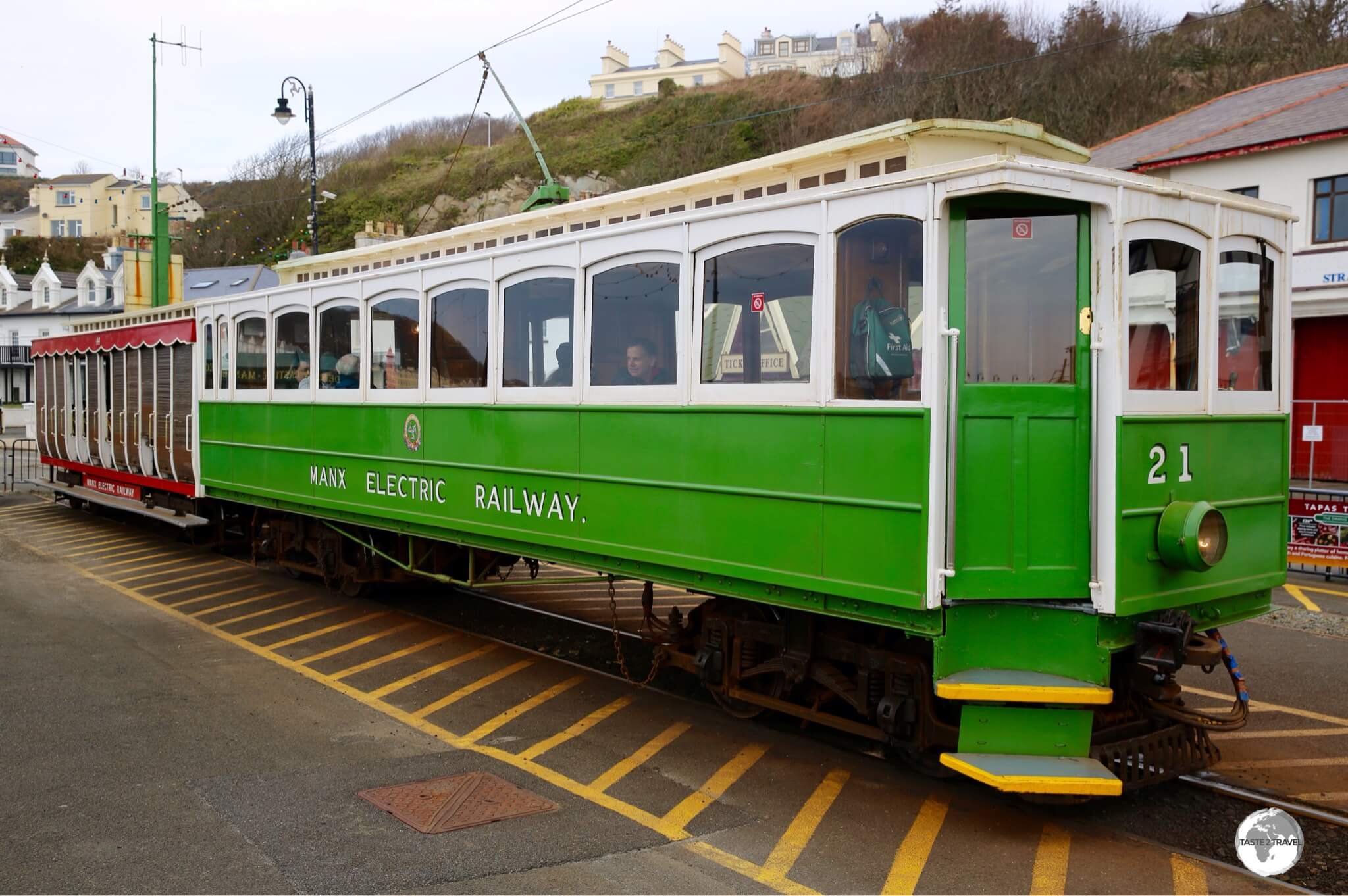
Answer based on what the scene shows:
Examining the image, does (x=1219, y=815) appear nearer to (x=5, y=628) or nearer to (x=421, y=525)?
(x=421, y=525)

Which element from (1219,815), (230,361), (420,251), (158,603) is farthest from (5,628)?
(1219,815)

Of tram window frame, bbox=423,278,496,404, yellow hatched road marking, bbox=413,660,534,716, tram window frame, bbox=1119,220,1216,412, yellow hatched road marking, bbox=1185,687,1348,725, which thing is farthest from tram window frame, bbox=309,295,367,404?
yellow hatched road marking, bbox=1185,687,1348,725

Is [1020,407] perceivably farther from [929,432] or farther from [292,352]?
[292,352]

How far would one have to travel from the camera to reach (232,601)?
11023mm

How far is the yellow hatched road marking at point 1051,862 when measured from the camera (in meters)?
4.54

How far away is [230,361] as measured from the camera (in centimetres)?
1171

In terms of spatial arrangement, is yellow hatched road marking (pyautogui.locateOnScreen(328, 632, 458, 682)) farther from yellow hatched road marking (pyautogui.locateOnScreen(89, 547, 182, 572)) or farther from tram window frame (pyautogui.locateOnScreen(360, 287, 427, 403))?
yellow hatched road marking (pyautogui.locateOnScreen(89, 547, 182, 572))

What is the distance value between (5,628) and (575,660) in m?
5.57

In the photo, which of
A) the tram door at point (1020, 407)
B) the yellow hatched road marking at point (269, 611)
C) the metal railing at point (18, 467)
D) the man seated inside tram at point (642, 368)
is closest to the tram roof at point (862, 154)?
the tram door at point (1020, 407)

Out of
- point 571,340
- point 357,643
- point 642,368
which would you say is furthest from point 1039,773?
point 357,643

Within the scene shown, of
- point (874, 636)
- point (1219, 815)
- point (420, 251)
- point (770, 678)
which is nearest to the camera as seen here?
point (1219, 815)

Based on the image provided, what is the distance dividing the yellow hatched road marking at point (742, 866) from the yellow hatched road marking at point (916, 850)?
373 mm

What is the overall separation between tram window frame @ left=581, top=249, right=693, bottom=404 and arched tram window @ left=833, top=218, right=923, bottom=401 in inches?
45.7

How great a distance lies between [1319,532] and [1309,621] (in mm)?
3081
